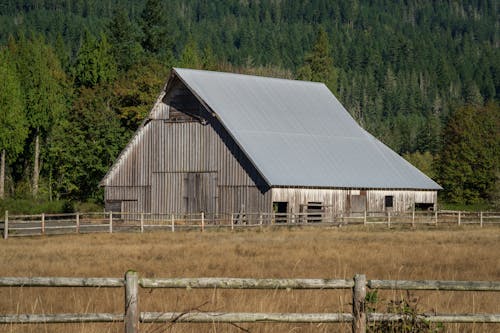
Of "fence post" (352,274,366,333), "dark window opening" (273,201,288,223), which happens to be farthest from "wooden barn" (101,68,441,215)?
"fence post" (352,274,366,333)

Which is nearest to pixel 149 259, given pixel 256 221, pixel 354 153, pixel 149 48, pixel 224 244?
pixel 224 244

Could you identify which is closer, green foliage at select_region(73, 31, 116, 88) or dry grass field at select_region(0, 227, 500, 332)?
dry grass field at select_region(0, 227, 500, 332)

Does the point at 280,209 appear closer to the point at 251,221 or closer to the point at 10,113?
the point at 251,221

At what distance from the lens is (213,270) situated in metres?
25.5

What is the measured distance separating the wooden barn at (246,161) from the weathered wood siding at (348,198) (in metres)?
0.06

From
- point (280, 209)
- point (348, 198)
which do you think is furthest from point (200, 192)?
point (348, 198)

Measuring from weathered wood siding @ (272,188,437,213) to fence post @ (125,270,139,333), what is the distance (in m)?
40.1

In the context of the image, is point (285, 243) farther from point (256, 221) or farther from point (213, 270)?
point (256, 221)

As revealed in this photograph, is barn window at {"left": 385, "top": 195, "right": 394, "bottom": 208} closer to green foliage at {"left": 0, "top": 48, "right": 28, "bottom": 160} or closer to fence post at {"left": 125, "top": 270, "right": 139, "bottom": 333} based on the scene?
green foliage at {"left": 0, "top": 48, "right": 28, "bottom": 160}

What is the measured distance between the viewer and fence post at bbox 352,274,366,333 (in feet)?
41.7

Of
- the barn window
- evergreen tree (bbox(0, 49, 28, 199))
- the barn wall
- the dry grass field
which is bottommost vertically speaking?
the dry grass field

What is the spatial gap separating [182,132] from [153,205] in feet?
14.7

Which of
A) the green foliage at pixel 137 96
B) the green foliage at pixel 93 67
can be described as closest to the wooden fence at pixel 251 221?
the green foliage at pixel 137 96

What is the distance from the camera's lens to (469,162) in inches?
3743
